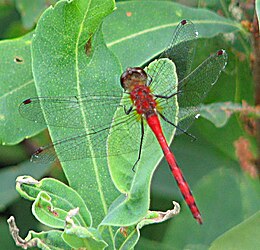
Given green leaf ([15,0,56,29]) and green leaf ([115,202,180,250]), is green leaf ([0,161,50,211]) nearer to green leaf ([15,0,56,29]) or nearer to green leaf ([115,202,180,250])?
green leaf ([15,0,56,29])

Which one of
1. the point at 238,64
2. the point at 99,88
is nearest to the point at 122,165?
the point at 99,88

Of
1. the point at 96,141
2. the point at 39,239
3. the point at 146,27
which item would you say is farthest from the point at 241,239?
the point at 146,27

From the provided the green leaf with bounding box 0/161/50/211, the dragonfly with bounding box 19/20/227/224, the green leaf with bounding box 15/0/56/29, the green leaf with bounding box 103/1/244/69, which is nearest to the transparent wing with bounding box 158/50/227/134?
the dragonfly with bounding box 19/20/227/224

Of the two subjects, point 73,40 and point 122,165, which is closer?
point 122,165

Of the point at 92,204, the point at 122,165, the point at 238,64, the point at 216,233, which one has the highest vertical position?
the point at 122,165

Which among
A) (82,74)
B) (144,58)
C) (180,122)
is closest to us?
(82,74)

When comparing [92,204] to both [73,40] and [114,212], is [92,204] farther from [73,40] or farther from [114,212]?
[73,40]

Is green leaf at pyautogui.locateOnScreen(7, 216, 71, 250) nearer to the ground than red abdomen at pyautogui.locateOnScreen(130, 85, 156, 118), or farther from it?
farther from it
